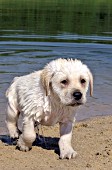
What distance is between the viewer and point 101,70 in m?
14.4

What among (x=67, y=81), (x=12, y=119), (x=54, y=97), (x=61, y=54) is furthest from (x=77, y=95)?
(x=61, y=54)

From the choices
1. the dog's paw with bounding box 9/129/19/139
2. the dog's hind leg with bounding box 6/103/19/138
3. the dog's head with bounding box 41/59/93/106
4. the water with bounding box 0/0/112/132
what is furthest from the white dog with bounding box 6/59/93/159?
the water with bounding box 0/0/112/132

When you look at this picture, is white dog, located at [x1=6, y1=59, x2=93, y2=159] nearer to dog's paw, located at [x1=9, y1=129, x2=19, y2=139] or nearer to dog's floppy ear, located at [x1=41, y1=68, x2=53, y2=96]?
dog's floppy ear, located at [x1=41, y1=68, x2=53, y2=96]

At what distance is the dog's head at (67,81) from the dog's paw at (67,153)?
751 millimetres

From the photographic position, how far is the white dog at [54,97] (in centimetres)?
632

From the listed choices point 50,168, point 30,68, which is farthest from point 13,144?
point 30,68

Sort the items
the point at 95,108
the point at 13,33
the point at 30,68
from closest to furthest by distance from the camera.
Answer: the point at 95,108, the point at 30,68, the point at 13,33

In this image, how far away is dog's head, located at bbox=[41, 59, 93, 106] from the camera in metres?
6.25

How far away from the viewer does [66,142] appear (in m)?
6.77

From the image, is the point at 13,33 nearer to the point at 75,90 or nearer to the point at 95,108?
the point at 95,108

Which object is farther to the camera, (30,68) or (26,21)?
(26,21)

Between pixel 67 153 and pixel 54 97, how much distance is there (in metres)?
0.80

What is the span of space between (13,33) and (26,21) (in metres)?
8.19

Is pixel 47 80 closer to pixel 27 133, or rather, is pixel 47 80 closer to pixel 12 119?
pixel 27 133
